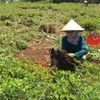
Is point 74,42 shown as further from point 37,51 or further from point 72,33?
point 37,51

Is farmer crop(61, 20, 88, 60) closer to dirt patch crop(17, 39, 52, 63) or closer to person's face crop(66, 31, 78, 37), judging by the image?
person's face crop(66, 31, 78, 37)

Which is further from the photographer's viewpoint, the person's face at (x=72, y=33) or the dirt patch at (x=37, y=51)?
the dirt patch at (x=37, y=51)

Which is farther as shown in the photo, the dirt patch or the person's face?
the dirt patch

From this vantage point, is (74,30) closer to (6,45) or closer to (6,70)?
(6,70)

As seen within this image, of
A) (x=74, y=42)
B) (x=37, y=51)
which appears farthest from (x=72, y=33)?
(x=37, y=51)

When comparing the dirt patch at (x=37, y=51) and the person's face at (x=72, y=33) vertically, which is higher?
the person's face at (x=72, y=33)

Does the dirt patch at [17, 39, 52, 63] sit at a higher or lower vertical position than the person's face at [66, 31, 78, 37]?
lower

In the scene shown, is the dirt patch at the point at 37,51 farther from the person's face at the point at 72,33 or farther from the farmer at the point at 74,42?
the person's face at the point at 72,33

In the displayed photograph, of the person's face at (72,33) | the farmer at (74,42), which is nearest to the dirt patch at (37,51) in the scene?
the farmer at (74,42)

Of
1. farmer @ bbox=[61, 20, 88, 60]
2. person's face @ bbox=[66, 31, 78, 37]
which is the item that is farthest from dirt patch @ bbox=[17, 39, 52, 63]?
person's face @ bbox=[66, 31, 78, 37]

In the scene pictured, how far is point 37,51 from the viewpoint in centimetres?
928

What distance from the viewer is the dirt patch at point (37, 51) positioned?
846 cm

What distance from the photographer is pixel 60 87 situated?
512 cm

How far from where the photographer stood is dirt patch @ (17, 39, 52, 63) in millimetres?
8455
